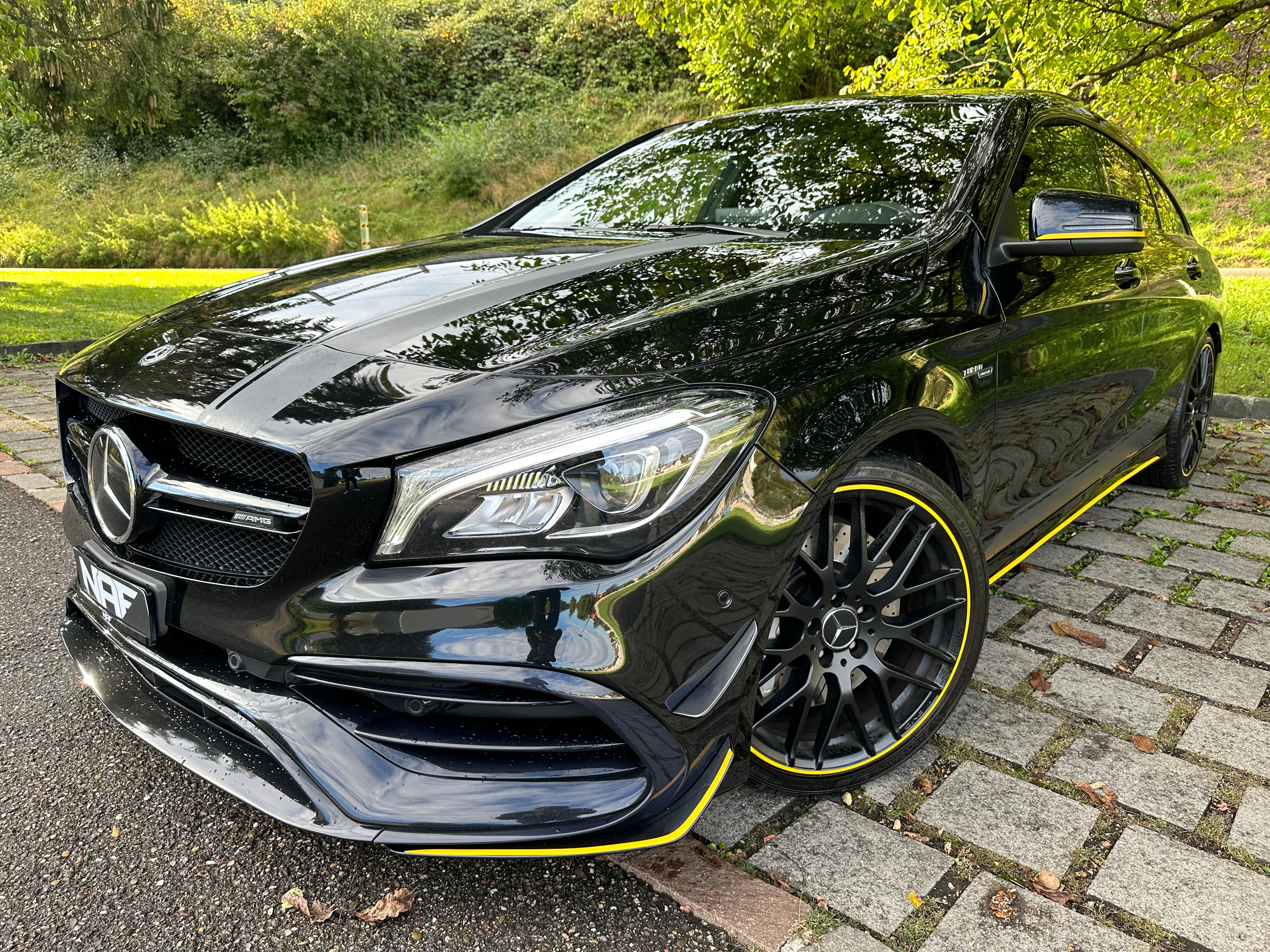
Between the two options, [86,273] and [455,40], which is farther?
[455,40]

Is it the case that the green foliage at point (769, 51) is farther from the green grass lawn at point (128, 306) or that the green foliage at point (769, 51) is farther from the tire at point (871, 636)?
the tire at point (871, 636)

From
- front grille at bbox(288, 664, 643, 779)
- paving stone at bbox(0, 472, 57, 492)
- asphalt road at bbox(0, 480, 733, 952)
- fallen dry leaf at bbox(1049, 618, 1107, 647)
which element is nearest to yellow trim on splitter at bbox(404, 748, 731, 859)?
front grille at bbox(288, 664, 643, 779)

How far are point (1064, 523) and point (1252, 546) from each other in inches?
48.0

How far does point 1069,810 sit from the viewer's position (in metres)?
1.99

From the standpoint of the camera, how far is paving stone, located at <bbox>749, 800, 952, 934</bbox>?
1709mm

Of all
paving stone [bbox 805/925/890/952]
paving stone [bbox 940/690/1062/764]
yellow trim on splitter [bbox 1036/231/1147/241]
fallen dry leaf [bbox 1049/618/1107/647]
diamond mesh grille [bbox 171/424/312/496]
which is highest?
yellow trim on splitter [bbox 1036/231/1147/241]

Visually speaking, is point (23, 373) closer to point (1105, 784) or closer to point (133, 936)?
point (133, 936)

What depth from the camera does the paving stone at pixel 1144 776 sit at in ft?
6.58

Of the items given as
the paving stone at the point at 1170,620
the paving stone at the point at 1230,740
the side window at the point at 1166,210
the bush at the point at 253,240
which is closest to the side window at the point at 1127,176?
the side window at the point at 1166,210

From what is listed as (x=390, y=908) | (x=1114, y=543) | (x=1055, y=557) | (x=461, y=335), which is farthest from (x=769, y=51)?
(x=390, y=908)

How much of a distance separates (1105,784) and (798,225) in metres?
1.58

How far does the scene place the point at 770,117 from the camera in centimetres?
300

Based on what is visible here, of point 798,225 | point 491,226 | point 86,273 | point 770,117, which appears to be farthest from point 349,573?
point 86,273

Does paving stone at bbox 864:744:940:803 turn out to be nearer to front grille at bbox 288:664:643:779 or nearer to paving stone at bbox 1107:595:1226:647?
front grille at bbox 288:664:643:779
